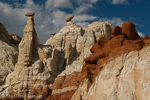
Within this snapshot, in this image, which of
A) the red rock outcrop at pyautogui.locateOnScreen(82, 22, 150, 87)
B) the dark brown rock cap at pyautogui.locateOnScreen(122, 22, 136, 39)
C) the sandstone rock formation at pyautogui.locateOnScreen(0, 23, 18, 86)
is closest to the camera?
the red rock outcrop at pyautogui.locateOnScreen(82, 22, 150, 87)

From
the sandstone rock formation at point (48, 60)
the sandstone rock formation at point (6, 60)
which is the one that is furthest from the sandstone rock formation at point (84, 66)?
the sandstone rock formation at point (6, 60)

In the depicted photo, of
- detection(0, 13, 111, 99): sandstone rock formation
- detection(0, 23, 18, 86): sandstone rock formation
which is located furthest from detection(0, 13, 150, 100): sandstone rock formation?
detection(0, 23, 18, 86): sandstone rock formation

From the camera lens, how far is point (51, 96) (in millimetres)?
31859

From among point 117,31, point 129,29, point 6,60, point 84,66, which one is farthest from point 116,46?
point 6,60

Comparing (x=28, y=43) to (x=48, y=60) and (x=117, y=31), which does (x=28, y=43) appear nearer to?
(x=48, y=60)

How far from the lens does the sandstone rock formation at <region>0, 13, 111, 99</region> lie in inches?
1388

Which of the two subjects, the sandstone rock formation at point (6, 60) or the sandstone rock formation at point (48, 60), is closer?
the sandstone rock formation at point (48, 60)

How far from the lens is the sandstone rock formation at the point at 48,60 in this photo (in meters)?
35.2

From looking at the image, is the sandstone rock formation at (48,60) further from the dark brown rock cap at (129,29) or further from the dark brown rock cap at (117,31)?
the dark brown rock cap at (129,29)

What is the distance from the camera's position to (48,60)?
4000cm

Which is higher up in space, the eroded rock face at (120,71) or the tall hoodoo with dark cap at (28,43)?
the tall hoodoo with dark cap at (28,43)

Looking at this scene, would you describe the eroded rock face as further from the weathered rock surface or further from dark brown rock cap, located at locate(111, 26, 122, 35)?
dark brown rock cap, located at locate(111, 26, 122, 35)

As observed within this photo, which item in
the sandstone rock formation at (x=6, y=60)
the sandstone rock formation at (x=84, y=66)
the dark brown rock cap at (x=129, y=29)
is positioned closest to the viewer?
the sandstone rock formation at (x=84, y=66)

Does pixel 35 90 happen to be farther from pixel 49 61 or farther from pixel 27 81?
pixel 49 61
